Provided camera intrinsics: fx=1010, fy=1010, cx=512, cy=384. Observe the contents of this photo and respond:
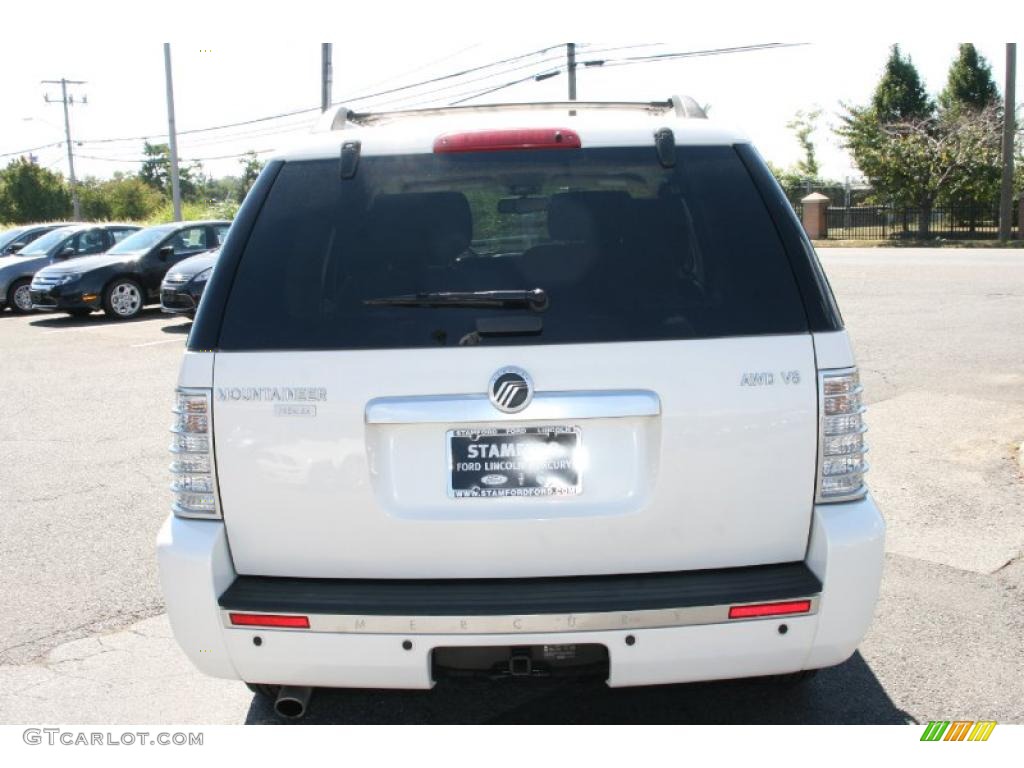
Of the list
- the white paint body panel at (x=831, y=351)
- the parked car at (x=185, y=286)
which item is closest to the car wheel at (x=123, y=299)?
the parked car at (x=185, y=286)

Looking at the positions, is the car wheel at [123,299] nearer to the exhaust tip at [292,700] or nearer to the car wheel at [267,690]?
the car wheel at [267,690]

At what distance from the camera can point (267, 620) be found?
281 cm

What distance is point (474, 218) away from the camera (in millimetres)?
3412

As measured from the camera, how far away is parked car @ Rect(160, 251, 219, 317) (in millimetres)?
15602

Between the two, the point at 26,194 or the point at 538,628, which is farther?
the point at 26,194

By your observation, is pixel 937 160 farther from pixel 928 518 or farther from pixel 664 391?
pixel 664 391

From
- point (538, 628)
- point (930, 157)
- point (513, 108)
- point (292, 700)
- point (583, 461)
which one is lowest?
point (292, 700)

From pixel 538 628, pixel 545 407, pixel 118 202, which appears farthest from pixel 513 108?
pixel 118 202

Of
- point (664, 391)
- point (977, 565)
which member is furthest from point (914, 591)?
point (664, 391)

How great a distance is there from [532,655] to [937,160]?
40008 millimetres

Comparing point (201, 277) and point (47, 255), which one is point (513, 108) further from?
point (47, 255)

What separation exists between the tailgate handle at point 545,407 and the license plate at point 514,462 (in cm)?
5

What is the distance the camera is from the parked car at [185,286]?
1560cm

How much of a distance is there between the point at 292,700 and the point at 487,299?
4.68 feet
